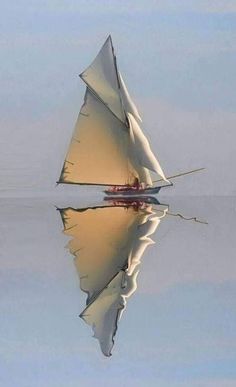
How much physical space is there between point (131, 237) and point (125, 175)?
1069 cm

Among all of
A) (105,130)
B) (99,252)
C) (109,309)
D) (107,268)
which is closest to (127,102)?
(105,130)

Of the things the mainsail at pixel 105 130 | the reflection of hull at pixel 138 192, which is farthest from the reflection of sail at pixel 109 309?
the reflection of hull at pixel 138 192

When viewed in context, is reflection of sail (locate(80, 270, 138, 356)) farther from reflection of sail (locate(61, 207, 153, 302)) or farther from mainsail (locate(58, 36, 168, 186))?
mainsail (locate(58, 36, 168, 186))

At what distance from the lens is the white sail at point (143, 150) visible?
17.9 metres

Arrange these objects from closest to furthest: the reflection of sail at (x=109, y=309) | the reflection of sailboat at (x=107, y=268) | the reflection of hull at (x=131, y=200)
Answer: the reflection of sail at (x=109, y=309) → the reflection of sailboat at (x=107, y=268) → the reflection of hull at (x=131, y=200)

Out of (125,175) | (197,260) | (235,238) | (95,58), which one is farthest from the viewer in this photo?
(125,175)

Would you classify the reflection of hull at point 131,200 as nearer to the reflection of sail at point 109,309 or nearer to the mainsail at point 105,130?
the mainsail at point 105,130

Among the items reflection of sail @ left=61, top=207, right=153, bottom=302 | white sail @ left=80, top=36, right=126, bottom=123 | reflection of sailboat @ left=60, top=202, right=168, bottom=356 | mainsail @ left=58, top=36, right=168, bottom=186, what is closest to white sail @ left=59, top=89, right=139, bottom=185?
mainsail @ left=58, top=36, right=168, bottom=186

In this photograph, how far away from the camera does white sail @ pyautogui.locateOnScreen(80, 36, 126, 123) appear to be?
Result: 18.3 m

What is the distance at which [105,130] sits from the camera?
19.0m

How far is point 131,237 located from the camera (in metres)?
9.30

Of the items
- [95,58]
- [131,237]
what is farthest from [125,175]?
[131,237]

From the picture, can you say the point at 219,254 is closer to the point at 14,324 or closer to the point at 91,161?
the point at 14,324

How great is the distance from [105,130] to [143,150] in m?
1.15
